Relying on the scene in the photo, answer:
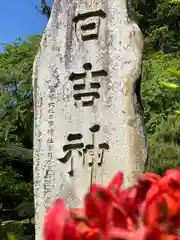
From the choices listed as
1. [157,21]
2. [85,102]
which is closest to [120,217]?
[85,102]

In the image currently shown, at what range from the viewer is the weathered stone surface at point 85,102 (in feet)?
10.1

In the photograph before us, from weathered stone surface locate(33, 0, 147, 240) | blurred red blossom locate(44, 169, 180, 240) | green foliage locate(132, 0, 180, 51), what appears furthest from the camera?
green foliage locate(132, 0, 180, 51)

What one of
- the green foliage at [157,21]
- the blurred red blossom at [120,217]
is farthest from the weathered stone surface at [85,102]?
the green foliage at [157,21]

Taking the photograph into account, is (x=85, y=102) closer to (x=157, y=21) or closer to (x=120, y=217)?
(x=120, y=217)

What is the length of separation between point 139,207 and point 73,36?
2897mm

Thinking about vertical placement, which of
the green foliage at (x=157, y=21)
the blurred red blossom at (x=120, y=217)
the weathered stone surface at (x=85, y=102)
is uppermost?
the green foliage at (x=157, y=21)

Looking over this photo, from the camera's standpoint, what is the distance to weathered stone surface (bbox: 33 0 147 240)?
3064 mm

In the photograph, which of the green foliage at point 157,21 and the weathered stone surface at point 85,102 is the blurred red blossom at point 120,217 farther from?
the green foliage at point 157,21

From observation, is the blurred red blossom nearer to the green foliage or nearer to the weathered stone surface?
the weathered stone surface

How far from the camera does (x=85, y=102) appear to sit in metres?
3.19

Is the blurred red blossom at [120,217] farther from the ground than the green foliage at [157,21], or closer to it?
closer to it

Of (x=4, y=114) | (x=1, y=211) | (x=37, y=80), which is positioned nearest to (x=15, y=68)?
(x=4, y=114)

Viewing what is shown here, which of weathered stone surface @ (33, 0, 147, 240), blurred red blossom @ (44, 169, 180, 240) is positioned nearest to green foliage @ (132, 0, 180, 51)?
weathered stone surface @ (33, 0, 147, 240)

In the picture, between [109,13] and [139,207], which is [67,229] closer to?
[139,207]
